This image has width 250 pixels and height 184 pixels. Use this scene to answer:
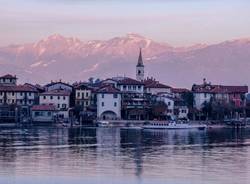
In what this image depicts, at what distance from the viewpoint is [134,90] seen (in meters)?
81.9

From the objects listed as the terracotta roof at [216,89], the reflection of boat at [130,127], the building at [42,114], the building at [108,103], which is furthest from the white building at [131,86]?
the reflection of boat at [130,127]

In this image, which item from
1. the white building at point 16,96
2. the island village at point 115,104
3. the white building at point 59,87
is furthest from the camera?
the white building at point 59,87

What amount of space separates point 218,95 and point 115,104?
13.2 meters

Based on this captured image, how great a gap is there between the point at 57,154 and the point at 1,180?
10.1 m

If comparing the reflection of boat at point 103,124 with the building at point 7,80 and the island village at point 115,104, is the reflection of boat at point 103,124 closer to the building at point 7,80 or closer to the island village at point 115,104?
the island village at point 115,104

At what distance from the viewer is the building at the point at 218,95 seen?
8388 cm

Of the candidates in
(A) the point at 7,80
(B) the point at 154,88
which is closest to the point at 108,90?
(B) the point at 154,88

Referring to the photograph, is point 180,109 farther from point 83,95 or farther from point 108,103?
point 83,95

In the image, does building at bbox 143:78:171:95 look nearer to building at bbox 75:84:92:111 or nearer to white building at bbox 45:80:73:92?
building at bbox 75:84:92:111

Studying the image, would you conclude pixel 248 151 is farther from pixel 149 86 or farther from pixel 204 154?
pixel 149 86

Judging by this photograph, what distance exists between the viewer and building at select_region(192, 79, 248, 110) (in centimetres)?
8388

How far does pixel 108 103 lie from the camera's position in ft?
254

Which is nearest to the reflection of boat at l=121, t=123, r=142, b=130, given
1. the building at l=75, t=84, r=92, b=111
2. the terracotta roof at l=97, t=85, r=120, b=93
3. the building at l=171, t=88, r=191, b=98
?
the terracotta roof at l=97, t=85, r=120, b=93

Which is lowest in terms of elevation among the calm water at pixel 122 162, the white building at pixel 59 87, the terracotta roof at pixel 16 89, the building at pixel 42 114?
the calm water at pixel 122 162
